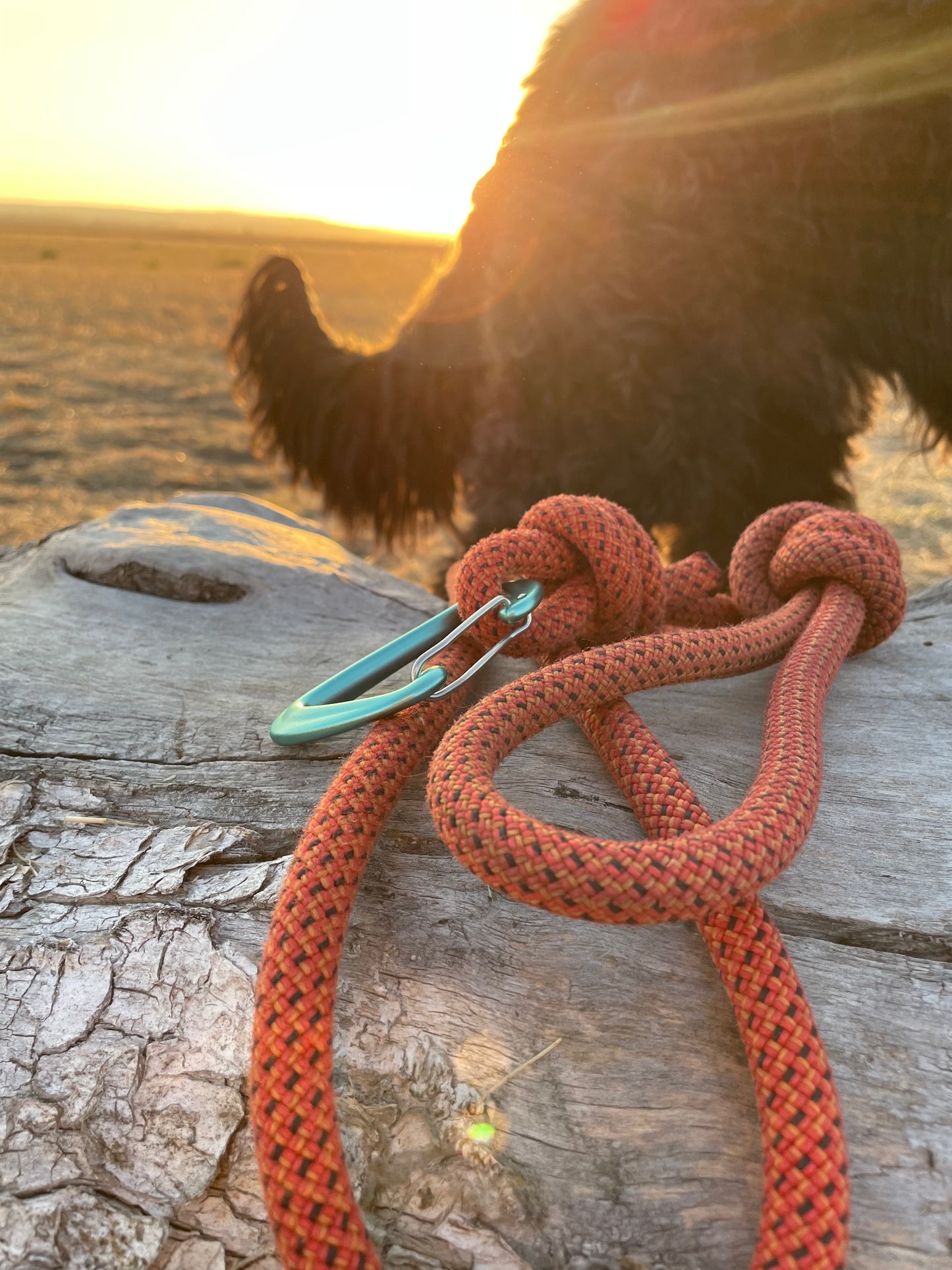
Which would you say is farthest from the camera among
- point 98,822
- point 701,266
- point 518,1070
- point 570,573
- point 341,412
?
Answer: point 341,412

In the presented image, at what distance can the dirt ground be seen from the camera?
2924 mm

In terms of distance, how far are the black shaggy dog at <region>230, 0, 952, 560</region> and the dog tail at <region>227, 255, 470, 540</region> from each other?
1.6 inches

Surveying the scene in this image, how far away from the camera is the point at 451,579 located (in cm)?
111

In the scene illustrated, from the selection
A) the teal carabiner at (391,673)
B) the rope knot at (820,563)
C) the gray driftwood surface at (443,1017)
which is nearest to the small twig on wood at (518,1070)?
the gray driftwood surface at (443,1017)

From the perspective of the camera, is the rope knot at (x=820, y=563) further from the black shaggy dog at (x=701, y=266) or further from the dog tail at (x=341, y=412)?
the dog tail at (x=341, y=412)

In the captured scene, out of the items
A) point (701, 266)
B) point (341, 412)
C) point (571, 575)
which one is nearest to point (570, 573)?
point (571, 575)

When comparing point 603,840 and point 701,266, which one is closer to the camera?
point 603,840

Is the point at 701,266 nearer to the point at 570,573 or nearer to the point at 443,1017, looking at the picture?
the point at 570,573

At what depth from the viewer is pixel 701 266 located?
1377mm

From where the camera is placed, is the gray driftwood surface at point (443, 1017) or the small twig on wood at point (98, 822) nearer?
the gray driftwood surface at point (443, 1017)

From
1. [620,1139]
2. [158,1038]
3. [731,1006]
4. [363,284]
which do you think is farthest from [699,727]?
[363,284]

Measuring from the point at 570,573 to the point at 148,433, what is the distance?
14.1ft

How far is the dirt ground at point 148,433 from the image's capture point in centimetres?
292

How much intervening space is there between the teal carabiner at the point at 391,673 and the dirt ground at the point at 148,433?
3.24 ft
